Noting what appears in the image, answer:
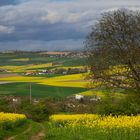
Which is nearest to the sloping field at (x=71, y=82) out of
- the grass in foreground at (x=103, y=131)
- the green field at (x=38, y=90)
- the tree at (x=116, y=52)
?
the green field at (x=38, y=90)

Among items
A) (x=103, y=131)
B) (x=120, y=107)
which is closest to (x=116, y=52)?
(x=120, y=107)

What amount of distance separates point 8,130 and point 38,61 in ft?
401

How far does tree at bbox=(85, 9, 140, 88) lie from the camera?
43.8 meters

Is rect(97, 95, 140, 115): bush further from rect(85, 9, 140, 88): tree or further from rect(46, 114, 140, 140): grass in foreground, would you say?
rect(46, 114, 140, 140): grass in foreground

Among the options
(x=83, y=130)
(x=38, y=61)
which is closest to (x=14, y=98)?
(x=83, y=130)

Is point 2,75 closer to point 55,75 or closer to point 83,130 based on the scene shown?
point 55,75

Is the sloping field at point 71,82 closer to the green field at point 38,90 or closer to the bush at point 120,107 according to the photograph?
the green field at point 38,90

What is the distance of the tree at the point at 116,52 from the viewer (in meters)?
43.8

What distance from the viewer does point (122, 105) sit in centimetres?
3828

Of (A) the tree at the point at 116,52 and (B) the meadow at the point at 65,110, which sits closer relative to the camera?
(B) the meadow at the point at 65,110

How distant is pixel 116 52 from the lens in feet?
145

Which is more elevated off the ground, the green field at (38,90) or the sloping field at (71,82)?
the sloping field at (71,82)

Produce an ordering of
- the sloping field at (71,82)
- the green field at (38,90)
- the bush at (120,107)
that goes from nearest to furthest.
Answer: the bush at (120,107) < the green field at (38,90) < the sloping field at (71,82)

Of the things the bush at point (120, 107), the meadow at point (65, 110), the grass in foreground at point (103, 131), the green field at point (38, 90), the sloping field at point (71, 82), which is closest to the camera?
the grass in foreground at point (103, 131)
